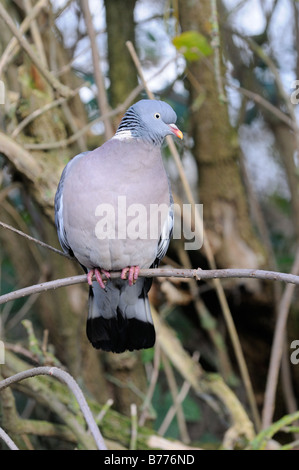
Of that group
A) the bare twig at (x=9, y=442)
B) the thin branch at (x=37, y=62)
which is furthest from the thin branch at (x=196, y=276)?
the thin branch at (x=37, y=62)

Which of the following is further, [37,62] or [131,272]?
[37,62]

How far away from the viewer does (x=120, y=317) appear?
1921mm

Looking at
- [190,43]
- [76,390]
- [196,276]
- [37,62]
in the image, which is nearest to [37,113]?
[37,62]

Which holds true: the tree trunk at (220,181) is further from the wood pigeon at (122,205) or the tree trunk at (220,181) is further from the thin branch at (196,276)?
the thin branch at (196,276)

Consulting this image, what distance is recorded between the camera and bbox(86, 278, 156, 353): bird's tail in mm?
1837

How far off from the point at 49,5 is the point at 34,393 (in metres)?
1.58

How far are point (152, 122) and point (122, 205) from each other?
310 millimetres

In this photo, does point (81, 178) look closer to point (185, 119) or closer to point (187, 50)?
point (187, 50)

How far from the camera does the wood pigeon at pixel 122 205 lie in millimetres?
1568

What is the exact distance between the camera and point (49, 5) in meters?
2.43

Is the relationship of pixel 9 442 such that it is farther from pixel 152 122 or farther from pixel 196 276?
pixel 152 122

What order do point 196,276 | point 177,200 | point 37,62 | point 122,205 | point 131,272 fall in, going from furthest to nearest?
point 177,200 < point 37,62 < point 131,272 < point 122,205 < point 196,276

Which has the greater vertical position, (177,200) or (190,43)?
(190,43)
